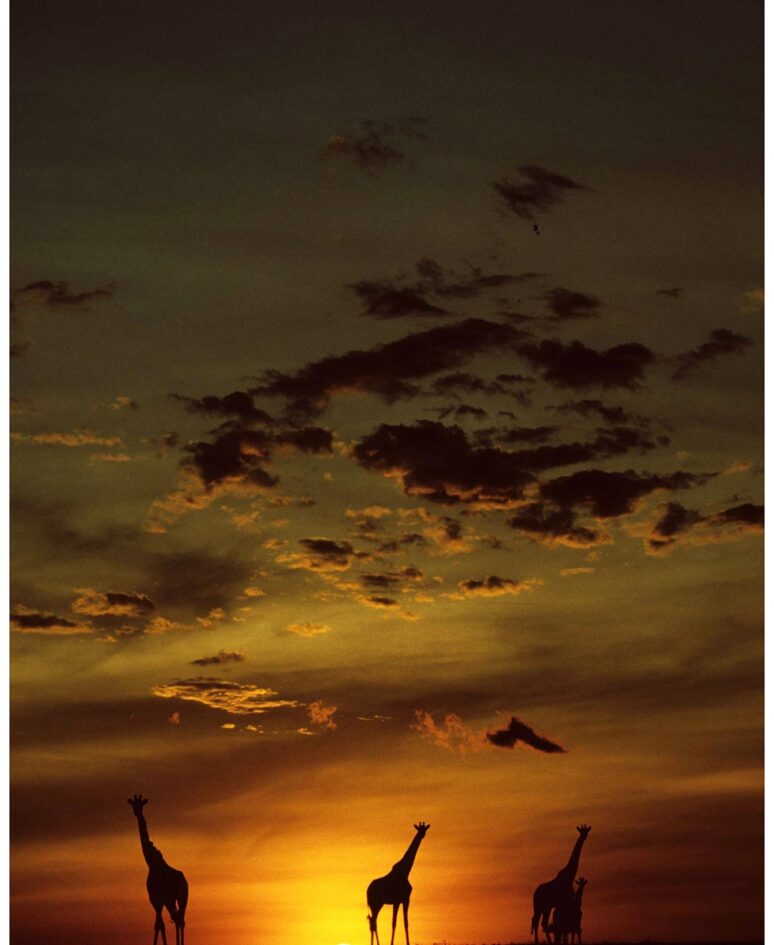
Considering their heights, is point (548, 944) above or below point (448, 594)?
below

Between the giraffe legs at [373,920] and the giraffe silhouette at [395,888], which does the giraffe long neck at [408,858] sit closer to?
the giraffe silhouette at [395,888]

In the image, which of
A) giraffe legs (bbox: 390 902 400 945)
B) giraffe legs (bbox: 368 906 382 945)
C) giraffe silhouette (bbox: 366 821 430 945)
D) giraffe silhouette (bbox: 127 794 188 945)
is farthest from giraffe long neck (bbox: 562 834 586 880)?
giraffe silhouette (bbox: 127 794 188 945)

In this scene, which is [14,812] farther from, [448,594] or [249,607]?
[448,594]

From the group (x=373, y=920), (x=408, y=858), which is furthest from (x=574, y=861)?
(x=373, y=920)

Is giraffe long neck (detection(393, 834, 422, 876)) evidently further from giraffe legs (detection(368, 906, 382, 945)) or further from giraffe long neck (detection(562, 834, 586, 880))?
giraffe long neck (detection(562, 834, 586, 880))

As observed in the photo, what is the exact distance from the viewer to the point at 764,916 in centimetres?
2350

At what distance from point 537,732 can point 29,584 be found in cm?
550

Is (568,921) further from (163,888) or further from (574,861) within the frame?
(163,888)

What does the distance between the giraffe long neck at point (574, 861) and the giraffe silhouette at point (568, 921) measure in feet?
0.68

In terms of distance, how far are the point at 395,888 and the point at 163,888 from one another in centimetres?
241

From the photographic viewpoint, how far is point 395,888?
77.8ft

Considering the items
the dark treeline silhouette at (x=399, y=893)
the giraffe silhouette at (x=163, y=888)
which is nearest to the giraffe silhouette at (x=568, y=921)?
the dark treeline silhouette at (x=399, y=893)

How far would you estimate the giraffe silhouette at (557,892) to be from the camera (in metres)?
23.8

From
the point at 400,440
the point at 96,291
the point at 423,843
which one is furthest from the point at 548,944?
the point at 96,291
